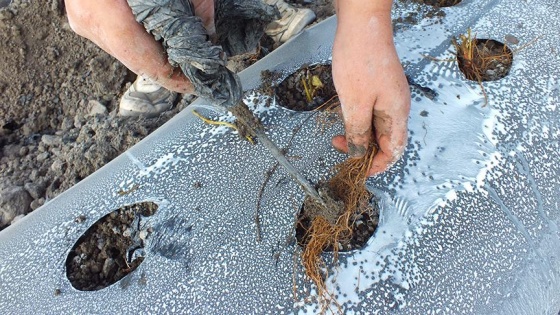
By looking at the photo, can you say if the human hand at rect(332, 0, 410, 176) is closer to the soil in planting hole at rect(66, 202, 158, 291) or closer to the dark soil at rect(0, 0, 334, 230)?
the soil in planting hole at rect(66, 202, 158, 291)

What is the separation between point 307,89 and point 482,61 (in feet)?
1.58

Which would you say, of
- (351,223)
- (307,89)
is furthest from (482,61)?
(351,223)

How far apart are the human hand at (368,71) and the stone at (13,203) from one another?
1.21 m

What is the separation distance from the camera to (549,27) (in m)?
1.32

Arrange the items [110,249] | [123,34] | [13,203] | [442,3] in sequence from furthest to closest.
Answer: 1. [13,203]
2. [442,3]
3. [110,249]
4. [123,34]

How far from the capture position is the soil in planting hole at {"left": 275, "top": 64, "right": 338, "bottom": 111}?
4.04 ft

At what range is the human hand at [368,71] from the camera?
0.89m

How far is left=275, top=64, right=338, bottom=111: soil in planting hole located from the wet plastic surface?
0.20ft

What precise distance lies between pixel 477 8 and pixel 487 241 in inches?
28.5

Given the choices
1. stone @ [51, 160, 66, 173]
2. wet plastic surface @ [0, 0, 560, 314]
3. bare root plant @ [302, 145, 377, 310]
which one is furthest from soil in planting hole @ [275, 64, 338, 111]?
stone @ [51, 160, 66, 173]

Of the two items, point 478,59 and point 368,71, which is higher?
point 368,71

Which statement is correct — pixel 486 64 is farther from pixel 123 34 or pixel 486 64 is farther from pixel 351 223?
pixel 123 34

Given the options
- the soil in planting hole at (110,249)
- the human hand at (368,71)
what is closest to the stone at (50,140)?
the soil in planting hole at (110,249)

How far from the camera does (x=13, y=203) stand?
157 centimetres
